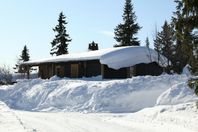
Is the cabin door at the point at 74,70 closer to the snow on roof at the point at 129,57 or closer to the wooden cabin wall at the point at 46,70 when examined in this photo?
the wooden cabin wall at the point at 46,70

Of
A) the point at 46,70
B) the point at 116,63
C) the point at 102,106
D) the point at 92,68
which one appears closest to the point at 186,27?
the point at 102,106

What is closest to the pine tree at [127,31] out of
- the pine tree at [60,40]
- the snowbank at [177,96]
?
the pine tree at [60,40]

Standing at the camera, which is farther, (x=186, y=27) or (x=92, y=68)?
(x=92, y=68)

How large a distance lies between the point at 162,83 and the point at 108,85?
3.63 meters

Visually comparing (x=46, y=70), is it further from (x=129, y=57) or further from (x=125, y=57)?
(x=129, y=57)

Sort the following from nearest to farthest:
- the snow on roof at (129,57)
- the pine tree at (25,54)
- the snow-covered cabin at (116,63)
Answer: the snow on roof at (129,57), the snow-covered cabin at (116,63), the pine tree at (25,54)

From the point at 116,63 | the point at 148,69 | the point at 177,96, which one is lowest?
the point at 177,96

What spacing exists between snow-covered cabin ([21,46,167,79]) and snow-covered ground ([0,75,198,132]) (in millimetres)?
6860

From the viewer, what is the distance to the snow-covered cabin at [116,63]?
38331 mm

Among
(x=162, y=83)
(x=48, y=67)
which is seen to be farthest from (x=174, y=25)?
(x=48, y=67)

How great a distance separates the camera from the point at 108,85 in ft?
88.8

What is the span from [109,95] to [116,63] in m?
12.7

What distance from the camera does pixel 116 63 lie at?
38000 millimetres

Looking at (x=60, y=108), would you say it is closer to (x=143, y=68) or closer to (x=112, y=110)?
(x=112, y=110)
